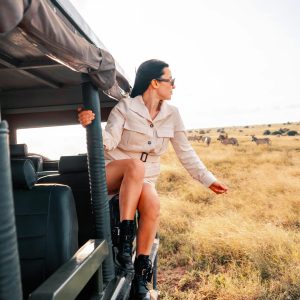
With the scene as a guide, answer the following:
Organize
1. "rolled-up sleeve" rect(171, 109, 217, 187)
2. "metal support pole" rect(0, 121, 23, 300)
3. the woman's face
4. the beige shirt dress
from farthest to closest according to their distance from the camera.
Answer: "rolled-up sleeve" rect(171, 109, 217, 187)
the woman's face
the beige shirt dress
"metal support pole" rect(0, 121, 23, 300)

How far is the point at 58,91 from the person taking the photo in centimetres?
417

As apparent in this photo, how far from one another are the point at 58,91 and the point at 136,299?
2373 millimetres

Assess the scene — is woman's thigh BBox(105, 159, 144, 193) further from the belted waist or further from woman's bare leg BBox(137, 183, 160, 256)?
the belted waist

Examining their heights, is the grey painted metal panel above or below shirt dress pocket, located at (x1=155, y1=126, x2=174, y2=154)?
below

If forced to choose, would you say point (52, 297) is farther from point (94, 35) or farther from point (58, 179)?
point (58, 179)

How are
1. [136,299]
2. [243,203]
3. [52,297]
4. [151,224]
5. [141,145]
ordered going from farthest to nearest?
[243,203] → [141,145] → [151,224] → [136,299] → [52,297]

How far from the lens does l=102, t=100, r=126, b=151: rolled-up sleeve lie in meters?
2.98

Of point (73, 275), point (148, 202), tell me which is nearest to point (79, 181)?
point (148, 202)

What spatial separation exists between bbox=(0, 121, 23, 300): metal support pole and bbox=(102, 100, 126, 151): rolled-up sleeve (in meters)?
1.83

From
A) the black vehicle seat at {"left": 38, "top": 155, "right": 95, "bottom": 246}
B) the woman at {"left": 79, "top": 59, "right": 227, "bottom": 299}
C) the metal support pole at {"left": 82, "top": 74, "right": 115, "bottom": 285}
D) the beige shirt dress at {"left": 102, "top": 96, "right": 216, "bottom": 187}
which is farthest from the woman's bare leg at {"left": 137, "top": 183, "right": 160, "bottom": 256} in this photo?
the black vehicle seat at {"left": 38, "top": 155, "right": 95, "bottom": 246}

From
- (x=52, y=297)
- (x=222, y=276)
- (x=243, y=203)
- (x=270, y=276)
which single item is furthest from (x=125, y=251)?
(x=243, y=203)

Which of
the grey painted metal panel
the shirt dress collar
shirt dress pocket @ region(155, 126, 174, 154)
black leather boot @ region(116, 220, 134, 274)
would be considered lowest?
black leather boot @ region(116, 220, 134, 274)

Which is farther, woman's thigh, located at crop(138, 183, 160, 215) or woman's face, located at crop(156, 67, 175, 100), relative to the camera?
woman's face, located at crop(156, 67, 175, 100)

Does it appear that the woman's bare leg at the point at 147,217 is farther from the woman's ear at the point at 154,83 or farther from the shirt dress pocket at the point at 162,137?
the woman's ear at the point at 154,83
